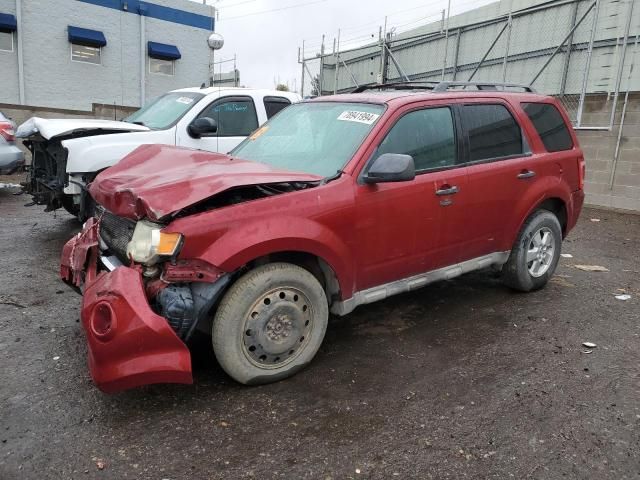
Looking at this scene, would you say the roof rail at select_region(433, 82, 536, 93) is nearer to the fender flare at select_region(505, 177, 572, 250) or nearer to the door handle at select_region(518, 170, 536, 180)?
the door handle at select_region(518, 170, 536, 180)

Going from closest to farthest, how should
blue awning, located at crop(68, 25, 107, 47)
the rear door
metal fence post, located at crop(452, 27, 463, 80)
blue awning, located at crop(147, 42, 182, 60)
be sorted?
the rear door
metal fence post, located at crop(452, 27, 463, 80)
blue awning, located at crop(68, 25, 107, 47)
blue awning, located at crop(147, 42, 182, 60)

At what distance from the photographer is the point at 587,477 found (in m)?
2.43

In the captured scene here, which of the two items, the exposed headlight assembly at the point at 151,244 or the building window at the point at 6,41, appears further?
the building window at the point at 6,41

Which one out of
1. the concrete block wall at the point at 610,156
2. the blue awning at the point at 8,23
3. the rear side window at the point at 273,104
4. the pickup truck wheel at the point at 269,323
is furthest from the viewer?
the blue awning at the point at 8,23

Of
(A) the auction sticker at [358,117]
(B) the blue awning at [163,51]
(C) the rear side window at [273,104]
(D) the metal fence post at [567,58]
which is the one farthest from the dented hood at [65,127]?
(B) the blue awning at [163,51]

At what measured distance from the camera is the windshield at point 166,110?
22.1 feet

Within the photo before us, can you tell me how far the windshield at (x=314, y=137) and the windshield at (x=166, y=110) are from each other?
2.73m

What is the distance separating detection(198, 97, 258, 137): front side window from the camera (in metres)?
6.89

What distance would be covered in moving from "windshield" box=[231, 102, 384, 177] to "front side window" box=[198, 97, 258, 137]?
8.63ft

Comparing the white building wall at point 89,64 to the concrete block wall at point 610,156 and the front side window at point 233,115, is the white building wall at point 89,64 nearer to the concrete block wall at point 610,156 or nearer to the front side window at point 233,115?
the front side window at point 233,115

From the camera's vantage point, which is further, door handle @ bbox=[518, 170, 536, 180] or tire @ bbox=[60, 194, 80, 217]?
tire @ bbox=[60, 194, 80, 217]

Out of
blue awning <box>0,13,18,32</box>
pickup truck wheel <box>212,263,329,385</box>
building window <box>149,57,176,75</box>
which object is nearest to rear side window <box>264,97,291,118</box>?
pickup truck wheel <box>212,263,329,385</box>

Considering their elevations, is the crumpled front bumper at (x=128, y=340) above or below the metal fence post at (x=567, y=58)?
below

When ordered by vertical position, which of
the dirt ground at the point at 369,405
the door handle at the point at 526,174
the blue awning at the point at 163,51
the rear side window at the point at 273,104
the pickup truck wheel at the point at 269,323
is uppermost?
the blue awning at the point at 163,51
